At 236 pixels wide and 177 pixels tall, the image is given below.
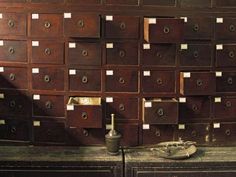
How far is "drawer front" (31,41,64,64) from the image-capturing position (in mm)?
3064

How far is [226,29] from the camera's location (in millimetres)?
3076

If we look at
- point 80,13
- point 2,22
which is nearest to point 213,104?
point 80,13

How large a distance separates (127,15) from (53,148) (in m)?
1.21

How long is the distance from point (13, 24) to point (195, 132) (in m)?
1.69

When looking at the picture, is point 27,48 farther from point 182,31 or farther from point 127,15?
point 182,31

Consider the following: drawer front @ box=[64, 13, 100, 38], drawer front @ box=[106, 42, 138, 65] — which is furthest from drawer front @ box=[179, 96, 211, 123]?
drawer front @ box=[64, 13, 100, 38]

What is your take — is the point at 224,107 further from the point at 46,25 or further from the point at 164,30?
the point at 46,25

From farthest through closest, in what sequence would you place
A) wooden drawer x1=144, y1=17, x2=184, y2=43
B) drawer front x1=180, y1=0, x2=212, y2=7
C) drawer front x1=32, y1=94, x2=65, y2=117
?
drawer front x1=32, y1=94, x2=65, y2=117, drawer front x1=180, y1=0, x2=212, y2=7, wooden drawer x1=144, y1=17, x2=184, y2=43

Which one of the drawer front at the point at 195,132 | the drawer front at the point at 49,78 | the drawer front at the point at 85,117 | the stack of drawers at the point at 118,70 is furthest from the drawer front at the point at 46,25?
the drawer front at the point at 195,132

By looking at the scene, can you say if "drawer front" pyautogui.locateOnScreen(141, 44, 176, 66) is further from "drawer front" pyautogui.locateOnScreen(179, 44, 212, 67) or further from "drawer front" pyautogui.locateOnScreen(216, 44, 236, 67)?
"drawer front" pyautogui.locateOnScreen(216, 44, 236, 67)

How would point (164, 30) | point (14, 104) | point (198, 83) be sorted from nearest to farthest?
1. point (164, 30)
2. point (198, 83)
3. point (14, 104)

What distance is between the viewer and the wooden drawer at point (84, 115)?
2.96 m

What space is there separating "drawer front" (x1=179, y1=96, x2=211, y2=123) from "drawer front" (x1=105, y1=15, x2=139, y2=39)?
0.68m

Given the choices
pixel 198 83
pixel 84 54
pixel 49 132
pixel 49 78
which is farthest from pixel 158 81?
pixel 49 132
